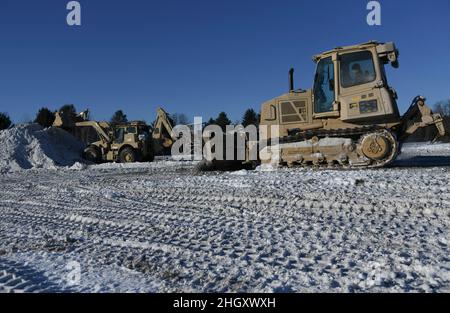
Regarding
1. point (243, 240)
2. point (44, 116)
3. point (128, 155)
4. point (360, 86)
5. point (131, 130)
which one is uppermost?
point (44, 116)

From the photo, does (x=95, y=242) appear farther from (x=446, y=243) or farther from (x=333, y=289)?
(x=446, y=243)

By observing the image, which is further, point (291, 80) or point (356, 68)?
point (291, 80)

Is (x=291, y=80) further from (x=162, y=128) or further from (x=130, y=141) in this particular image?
(x=162, y=128)

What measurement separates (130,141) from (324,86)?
14005 mm

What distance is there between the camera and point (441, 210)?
497cm

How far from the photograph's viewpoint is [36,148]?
23609mm

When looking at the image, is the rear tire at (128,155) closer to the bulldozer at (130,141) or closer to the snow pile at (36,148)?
the bulldozer at (130,141)

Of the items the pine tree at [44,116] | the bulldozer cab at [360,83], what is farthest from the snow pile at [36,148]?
the pine tree at [44,116]

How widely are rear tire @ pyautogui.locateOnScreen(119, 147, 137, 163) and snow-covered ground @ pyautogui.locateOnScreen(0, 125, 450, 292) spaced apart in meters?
13.8

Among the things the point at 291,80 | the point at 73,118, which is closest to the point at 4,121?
the point at 73,118

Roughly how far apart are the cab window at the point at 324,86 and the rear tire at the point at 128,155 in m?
13.3

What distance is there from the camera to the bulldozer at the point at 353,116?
10.2m

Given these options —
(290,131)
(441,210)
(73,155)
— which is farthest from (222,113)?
(441,210)

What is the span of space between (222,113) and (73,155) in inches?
892
